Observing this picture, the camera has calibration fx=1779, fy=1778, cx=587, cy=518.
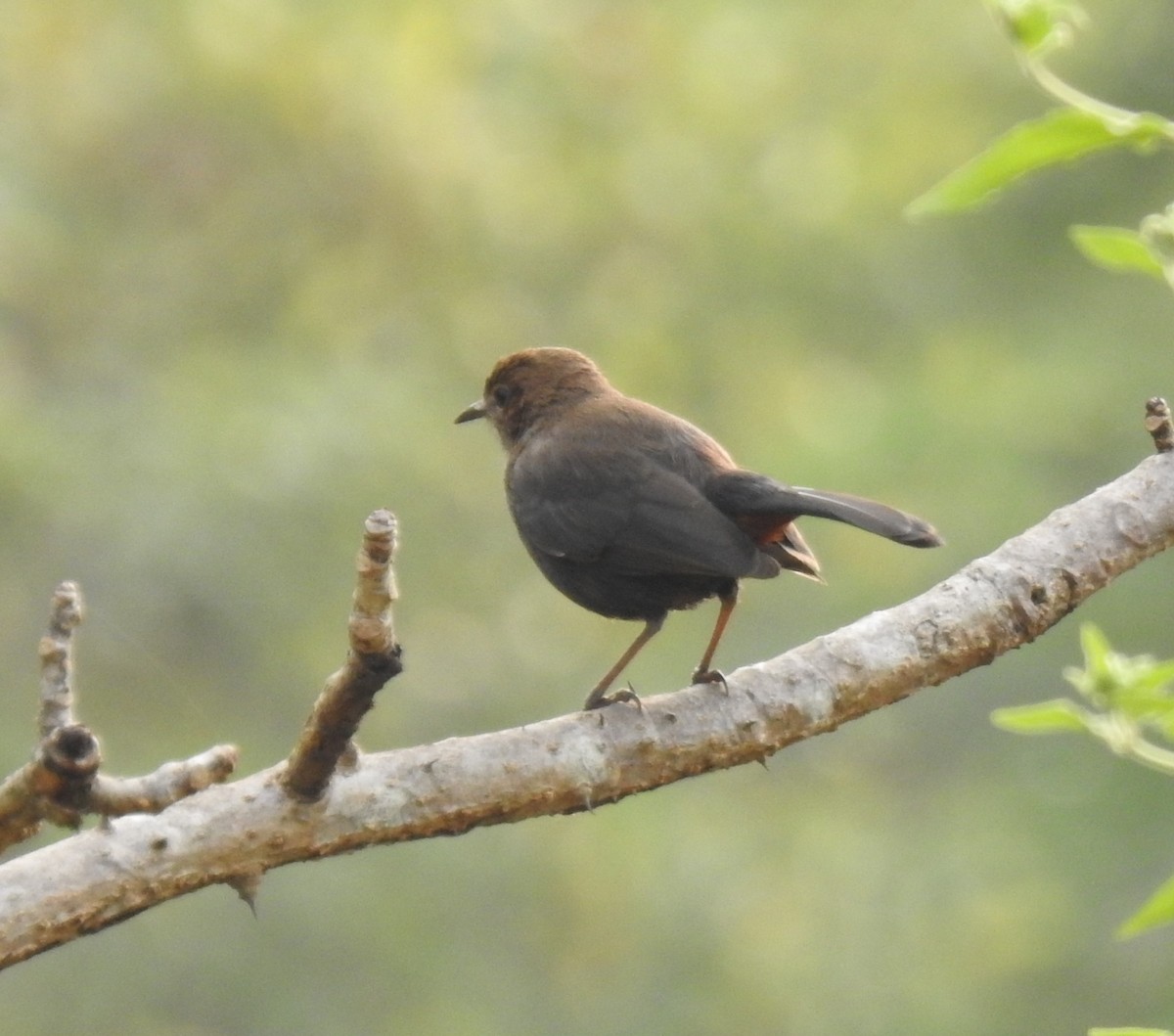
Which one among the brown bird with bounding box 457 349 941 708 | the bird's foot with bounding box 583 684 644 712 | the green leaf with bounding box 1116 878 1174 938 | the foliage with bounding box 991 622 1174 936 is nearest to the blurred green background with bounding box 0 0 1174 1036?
the brown bird with bounding box 457 349 941 708

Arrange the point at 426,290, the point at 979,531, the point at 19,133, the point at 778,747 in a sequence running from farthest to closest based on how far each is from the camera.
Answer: the point at 426,290, the point at 19,133, the point at 979,531, the point at 778,747

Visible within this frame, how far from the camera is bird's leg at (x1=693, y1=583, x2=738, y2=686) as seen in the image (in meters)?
3.91

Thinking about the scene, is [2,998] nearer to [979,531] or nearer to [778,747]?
[979,531]

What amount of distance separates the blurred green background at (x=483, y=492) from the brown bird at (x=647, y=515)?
4.32 meters

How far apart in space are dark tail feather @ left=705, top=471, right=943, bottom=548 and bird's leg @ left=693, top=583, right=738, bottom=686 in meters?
0.25

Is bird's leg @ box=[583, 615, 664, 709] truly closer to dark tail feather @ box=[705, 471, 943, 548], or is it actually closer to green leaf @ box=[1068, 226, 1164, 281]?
dark tail feather @ box=[705, 471, 943, 548]

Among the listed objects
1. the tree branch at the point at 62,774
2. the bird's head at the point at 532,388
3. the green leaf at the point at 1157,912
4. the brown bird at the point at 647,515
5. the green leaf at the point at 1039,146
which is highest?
the bird's head at the point at 532,388

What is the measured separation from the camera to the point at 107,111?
1090cm

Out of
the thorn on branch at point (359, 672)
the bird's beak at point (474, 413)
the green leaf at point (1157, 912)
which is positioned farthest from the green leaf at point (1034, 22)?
the bird's beak at point (474, 413)

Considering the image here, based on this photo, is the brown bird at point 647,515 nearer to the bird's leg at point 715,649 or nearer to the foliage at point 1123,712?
the bird's leg at point 715,649

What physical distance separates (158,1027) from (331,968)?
40.9 inches

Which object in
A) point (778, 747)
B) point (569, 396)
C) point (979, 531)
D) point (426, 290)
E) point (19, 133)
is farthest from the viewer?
point (426, 290)

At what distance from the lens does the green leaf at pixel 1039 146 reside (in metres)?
1.66

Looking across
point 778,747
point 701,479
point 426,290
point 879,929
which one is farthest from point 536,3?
point 778,747
